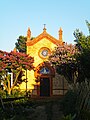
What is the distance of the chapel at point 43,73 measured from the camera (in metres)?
36.2

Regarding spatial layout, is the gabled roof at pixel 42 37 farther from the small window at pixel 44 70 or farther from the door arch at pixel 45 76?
the small window at pixel 44 70

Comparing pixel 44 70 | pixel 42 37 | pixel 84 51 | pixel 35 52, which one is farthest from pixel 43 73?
pixel 84 51

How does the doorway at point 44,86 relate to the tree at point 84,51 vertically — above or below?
below

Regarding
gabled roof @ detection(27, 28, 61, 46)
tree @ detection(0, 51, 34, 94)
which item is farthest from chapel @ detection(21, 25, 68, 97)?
tree @ detection(0, 51, 34, 94)

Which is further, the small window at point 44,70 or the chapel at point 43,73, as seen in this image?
the small window at point 44,70

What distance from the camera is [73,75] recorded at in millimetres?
31281

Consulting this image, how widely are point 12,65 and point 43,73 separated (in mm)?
5474

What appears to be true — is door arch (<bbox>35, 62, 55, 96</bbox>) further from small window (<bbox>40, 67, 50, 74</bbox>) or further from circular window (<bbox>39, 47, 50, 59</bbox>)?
circular window (<bbox>39, 47, 50, 59</bbox>)

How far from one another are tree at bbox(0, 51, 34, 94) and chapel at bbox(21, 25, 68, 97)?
214cm

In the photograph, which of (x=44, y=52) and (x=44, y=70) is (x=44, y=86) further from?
(x=44, y=52)

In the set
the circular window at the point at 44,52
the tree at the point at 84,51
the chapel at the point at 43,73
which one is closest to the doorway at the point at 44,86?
the chapel at the point at 43,73

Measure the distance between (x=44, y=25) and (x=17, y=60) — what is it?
7.21 metres

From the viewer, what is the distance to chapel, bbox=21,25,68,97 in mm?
36188

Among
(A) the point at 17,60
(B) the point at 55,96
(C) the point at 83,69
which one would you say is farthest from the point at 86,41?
(B) the point at 55,96
